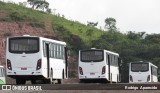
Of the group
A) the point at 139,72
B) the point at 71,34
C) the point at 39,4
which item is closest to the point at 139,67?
the point at 139,72

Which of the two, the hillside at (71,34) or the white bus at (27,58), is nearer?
the white bus at (27,58)

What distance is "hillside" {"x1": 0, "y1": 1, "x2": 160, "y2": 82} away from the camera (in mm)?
80750

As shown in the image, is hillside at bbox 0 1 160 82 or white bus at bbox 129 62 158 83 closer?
white bus at bbox 129 62 158 83

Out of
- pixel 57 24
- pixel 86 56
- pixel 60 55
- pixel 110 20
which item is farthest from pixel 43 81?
pixel 110 20

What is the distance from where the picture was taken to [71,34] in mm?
89062

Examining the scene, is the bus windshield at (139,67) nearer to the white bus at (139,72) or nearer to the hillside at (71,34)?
the white bus at (139,72)

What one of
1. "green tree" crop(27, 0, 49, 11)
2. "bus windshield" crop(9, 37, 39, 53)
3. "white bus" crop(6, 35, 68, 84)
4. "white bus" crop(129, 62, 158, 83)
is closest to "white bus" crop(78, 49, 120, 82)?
"white bus" crop(6, 35, 68, 84)

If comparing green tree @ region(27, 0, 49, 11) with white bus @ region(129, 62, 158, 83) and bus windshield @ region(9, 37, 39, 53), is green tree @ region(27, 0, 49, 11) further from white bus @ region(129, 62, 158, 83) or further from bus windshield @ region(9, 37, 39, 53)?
bus windshield @ region(9, 37, 39, 53)

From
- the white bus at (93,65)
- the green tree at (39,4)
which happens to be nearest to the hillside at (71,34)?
the green tree at (39,4)

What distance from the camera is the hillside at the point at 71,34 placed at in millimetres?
80750

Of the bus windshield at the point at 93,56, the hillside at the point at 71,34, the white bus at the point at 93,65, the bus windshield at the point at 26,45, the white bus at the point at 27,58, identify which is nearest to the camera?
the white bus at the point at 27,58

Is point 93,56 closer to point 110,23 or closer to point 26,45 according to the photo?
point 26,45

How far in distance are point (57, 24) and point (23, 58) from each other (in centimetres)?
6041

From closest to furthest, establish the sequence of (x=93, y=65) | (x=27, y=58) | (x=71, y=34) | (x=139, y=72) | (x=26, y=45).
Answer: (x=27, y=58)
(x=26, y=45)
(x=93, y=65)
(x=139, y=72)
(x=71, y=34)
